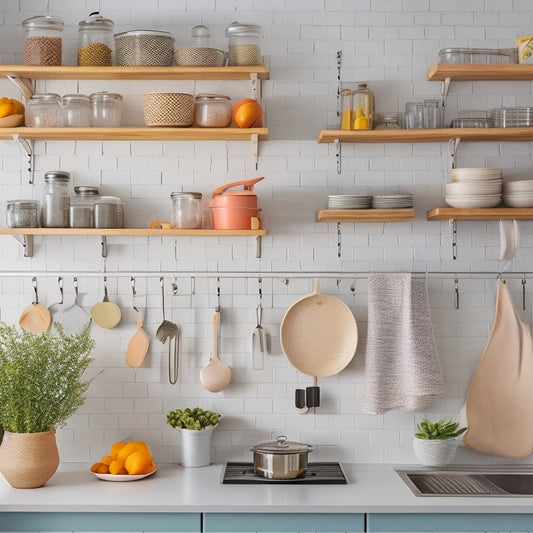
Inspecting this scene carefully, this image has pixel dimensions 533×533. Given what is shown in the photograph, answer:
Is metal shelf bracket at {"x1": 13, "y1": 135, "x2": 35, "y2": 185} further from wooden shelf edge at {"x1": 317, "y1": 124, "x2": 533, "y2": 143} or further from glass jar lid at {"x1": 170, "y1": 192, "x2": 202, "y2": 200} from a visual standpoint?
wooden shelf edge at {"x1": 317, "y1": 124, "x2": 533, "y2": 143}

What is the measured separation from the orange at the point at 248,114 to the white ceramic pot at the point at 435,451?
1494mm

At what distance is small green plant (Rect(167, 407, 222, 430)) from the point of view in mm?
3389

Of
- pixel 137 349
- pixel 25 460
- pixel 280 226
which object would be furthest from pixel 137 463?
pixel 280 226

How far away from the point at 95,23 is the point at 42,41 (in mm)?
236

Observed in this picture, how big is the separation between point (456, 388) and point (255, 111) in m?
1.49

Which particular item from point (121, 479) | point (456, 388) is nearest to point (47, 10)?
point (121, 479)

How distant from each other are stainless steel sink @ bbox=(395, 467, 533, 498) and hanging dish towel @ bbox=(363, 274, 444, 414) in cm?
29

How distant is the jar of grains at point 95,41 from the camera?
11.2ft

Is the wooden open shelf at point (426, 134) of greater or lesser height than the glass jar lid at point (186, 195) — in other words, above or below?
above

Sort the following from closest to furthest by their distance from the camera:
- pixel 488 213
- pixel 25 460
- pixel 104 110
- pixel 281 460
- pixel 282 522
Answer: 1. pixel 282 522
2. pixel 25 460
3. pixel 281 460
4. pixel 488 213
5. pixel 104 110

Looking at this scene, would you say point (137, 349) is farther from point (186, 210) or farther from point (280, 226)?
point (280, 226)

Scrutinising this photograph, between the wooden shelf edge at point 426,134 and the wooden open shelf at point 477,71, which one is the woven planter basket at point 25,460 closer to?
the wooden shelf edge at point 426,134

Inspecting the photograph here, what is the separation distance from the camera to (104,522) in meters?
Result: 2.94

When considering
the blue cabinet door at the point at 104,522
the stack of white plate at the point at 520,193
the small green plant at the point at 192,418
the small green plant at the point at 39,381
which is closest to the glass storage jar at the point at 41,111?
the small green plant at the point at 39,381
